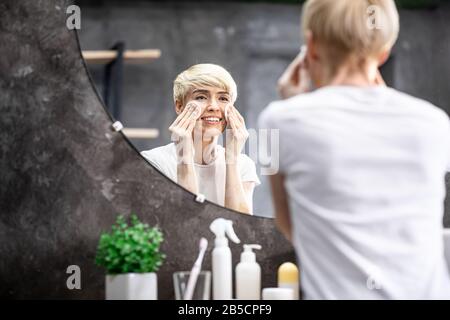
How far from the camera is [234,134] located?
5.96ft

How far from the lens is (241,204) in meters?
1.78

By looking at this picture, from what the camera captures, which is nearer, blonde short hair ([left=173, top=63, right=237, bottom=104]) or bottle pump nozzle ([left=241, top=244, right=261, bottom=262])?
bottle pump nozzle ([left=241, top=244, right=261, bottom=262])

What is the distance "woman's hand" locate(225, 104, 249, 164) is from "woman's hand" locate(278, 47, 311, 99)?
45 cm

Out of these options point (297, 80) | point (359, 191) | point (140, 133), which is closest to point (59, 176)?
point (140, 133)

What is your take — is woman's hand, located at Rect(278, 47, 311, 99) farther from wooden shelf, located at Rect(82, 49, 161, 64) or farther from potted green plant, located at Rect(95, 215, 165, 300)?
wooden shelf, located at Rect(82, 49, 161, 64)

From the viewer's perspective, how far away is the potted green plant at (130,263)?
1.48 m

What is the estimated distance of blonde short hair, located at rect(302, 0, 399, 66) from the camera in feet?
3.96

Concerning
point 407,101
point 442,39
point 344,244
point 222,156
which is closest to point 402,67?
point 442,39

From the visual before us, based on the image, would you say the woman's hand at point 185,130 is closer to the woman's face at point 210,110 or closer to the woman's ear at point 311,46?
the woman's face at point 210,110

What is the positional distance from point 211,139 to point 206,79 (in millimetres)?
137

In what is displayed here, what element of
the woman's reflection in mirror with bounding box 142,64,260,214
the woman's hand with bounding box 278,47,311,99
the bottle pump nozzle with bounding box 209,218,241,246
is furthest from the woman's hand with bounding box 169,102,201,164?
the woman's hand with bounding box 278,47,311,99

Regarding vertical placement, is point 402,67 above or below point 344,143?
above
